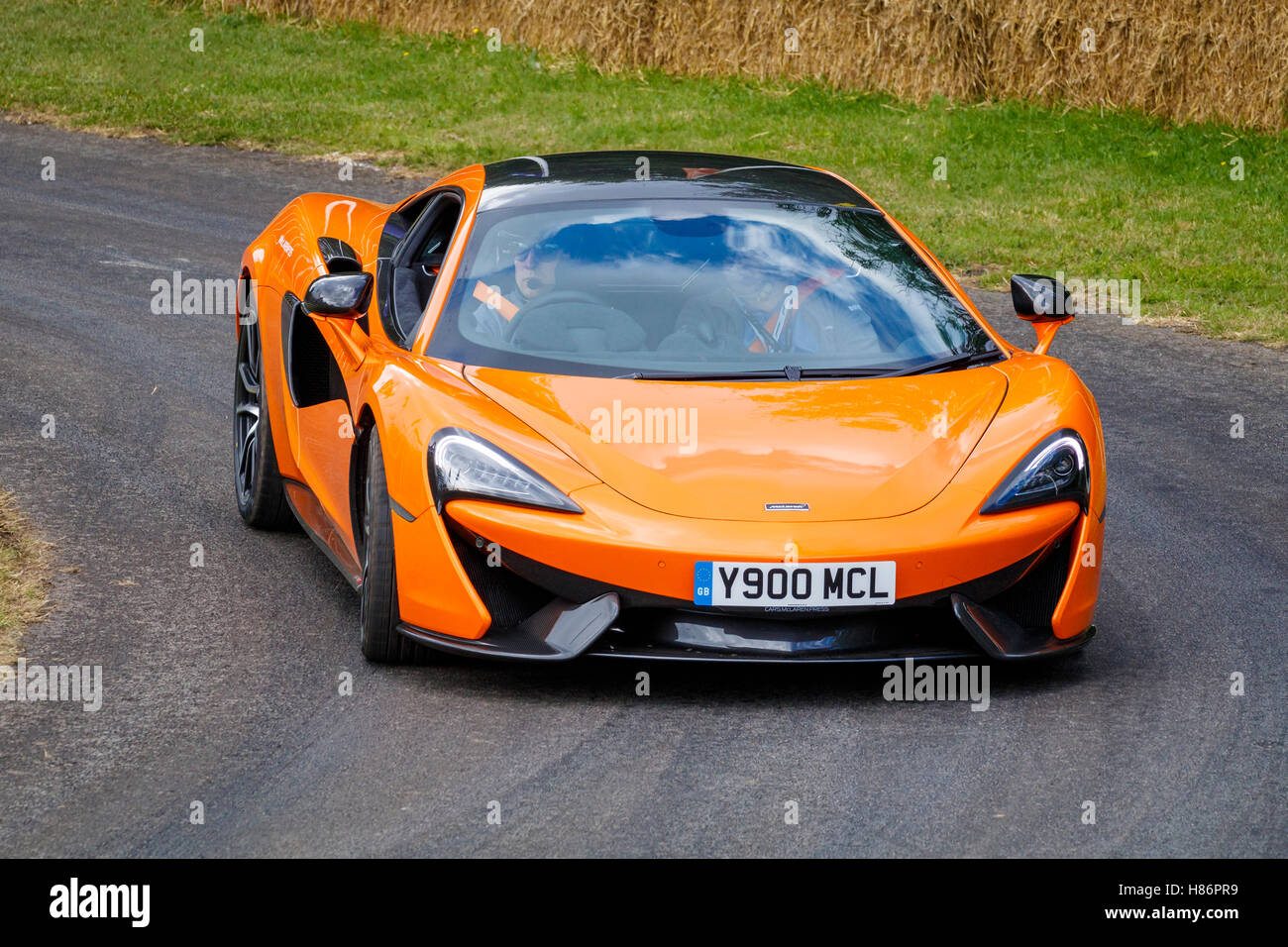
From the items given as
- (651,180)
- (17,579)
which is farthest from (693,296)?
(17,579)

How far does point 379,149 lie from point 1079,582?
12371 millimetres

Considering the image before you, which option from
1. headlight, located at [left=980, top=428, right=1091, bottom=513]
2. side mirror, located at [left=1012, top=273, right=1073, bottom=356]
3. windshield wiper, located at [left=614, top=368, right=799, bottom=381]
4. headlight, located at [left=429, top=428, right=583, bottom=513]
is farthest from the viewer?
side mirror, located at [left=1012, top=273, right=1073, bottom=356]

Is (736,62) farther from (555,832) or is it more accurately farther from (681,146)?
(555,832)

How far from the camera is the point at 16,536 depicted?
250 inches

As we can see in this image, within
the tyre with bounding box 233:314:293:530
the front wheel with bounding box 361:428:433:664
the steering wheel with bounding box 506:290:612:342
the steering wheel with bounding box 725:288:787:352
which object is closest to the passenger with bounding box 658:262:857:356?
the steering wheel with bounding box 725:288:787:352

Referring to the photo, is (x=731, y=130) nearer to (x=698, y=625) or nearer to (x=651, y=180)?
(x=651, y=180)

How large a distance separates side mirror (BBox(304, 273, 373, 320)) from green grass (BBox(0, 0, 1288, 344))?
6.50 metres

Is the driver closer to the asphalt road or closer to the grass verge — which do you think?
the asphalt road

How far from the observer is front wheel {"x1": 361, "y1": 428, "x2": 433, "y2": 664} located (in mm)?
4941

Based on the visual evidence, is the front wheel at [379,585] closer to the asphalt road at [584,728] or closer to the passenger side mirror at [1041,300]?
the asphalt road at [584,728]

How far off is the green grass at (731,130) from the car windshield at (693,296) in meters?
5.39

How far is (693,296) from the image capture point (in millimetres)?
5656

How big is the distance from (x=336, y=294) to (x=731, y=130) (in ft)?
37.9

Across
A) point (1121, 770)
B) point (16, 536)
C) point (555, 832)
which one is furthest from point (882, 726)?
point (16, 536)
